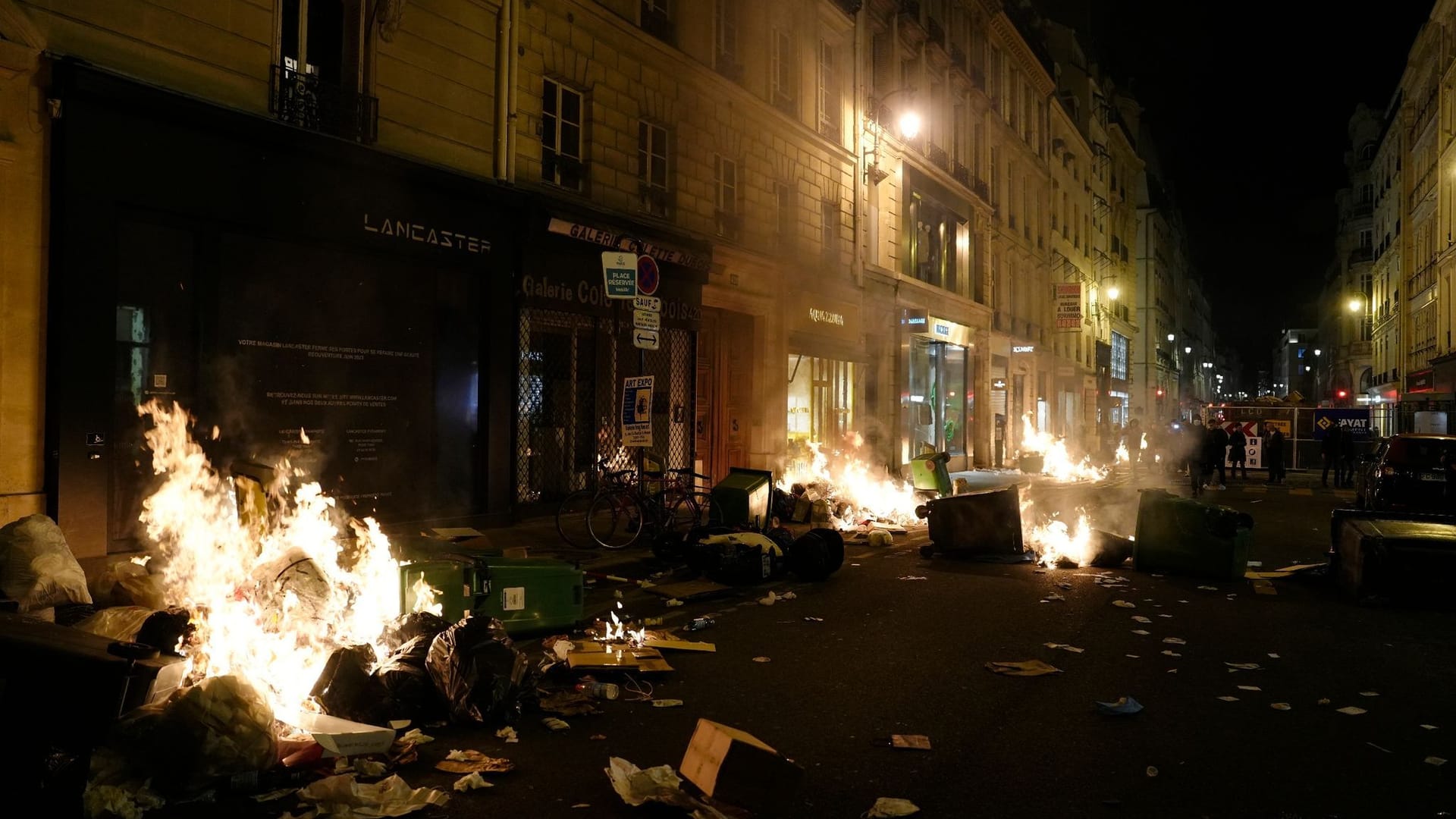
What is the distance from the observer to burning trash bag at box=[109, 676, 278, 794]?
153 inches

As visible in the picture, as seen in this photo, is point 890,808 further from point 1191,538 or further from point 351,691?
point 1191,538

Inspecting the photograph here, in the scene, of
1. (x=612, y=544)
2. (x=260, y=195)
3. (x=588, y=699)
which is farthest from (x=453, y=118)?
(x=588, y=699)

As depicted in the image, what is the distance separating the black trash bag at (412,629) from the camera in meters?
5.35

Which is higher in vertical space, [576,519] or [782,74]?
[782,74]

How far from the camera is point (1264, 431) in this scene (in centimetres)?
2720

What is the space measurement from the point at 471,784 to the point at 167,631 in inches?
77.1

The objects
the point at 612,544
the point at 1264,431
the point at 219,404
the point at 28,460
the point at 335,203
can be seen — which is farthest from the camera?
the point at 1264,431

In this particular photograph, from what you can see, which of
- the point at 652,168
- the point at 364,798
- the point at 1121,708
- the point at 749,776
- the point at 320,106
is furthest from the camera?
the point at 652,168

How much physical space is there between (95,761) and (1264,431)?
Answer: 99.1 feet

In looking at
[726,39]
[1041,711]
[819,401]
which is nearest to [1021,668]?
[1041,711]

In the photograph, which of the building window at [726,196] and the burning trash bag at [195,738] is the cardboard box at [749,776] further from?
the building window at [726,196]

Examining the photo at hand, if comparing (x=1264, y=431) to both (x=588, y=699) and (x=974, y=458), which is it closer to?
(x=974, y=458)

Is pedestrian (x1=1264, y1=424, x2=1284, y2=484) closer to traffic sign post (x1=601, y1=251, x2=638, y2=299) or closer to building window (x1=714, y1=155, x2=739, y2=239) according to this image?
building window (x1=714, y1=155, x2=739, y2=239)

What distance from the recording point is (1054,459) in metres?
29.2
